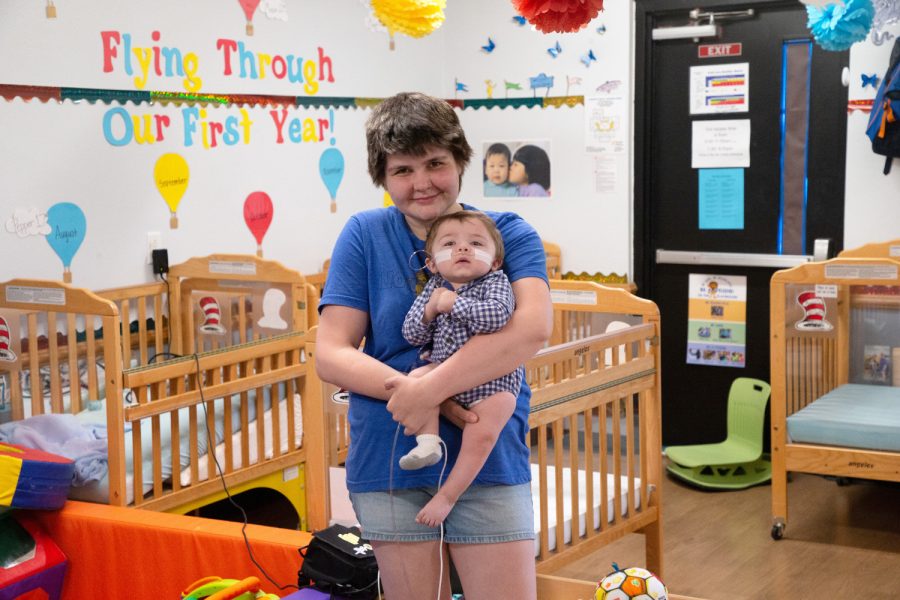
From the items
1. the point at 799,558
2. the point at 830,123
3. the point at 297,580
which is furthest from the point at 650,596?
the point at 830,123

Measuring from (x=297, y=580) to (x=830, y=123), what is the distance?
2.98m

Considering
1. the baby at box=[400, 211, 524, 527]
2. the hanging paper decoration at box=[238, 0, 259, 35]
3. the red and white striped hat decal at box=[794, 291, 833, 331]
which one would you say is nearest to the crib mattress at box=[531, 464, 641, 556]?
the red and white striped hat decal at box=[794, 291, 833, 331]

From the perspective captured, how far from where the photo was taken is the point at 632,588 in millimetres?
2139

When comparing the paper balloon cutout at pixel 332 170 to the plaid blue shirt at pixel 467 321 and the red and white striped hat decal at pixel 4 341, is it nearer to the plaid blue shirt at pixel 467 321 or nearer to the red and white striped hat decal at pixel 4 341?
the red and white striped hat decal at pixel 4 341

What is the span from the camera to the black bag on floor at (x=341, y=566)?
88.7 inches

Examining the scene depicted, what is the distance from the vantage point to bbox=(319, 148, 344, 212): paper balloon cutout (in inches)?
179

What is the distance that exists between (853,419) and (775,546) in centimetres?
52

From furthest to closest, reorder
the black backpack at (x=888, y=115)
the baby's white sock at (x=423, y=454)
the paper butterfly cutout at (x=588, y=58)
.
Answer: the paper butterfly cutout at (x=588, y=58) < the black backpack at (x=888, y=115) < the baby's white sock at (x=423, y=454)

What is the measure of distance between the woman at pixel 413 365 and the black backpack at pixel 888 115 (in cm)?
290

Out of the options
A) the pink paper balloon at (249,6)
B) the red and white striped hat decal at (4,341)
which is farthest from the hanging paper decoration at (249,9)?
the red and white striped hat decal at (4,341)

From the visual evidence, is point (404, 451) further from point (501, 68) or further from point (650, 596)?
point (501, 68)

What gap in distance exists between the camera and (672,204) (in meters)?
4.71

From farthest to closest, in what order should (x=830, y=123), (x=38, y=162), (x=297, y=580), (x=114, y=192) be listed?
1. (x=830, y=123)
2. (x=114, y=192)
3. (x=38, y=162)
4. (x=297, y=580)

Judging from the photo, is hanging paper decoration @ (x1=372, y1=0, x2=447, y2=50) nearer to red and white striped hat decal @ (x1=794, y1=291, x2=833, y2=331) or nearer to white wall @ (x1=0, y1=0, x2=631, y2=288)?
white wall @ (x1=0, y1=0, x2=631, y2=288)
